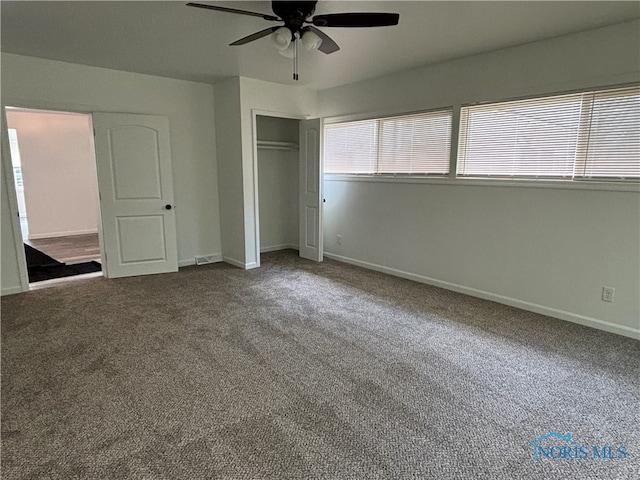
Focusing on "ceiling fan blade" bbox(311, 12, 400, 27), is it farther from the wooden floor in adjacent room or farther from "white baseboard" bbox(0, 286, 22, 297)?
the wooden floor in adjacent room

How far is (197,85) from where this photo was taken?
5129 mm

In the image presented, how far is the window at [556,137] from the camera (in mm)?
3045

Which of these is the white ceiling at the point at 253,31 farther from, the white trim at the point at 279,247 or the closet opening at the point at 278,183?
the white trim at the point at 279,247

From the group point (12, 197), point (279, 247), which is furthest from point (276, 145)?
point (12, 197)

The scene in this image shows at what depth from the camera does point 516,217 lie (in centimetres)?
371

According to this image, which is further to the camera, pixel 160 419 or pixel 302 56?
pixel 302 56

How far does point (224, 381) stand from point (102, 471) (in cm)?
84

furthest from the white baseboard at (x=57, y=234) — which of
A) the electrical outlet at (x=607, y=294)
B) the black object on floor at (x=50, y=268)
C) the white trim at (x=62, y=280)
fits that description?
the electrical outlet at (x=607, y=294)

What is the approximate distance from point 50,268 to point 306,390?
15.9 feet

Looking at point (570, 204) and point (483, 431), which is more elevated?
point (570, 204)

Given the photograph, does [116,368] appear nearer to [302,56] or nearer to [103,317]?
[103,317]

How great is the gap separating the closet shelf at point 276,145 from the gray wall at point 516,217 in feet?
4.21

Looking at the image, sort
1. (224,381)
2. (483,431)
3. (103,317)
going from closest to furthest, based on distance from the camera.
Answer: (483,431) < (224,381) < (103,317)

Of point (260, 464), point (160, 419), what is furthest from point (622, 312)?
point (160, 419)
